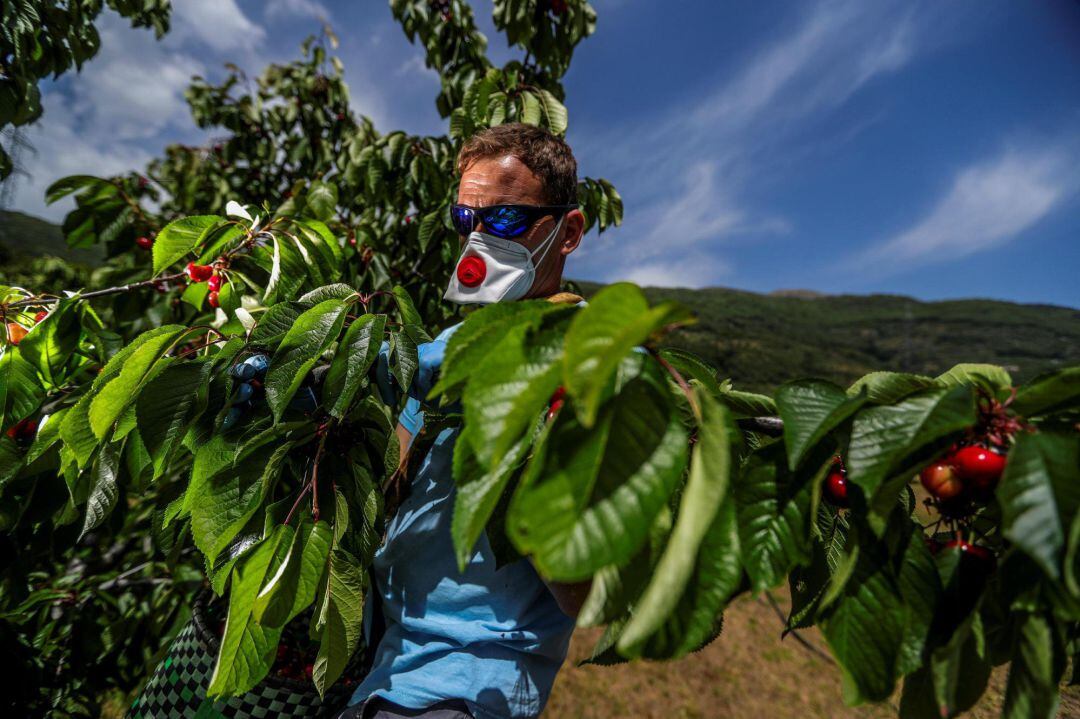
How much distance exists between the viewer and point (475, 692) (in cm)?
90

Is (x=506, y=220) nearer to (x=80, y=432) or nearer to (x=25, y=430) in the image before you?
(x=80, y=432)

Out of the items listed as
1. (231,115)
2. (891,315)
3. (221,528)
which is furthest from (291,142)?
(891,315)

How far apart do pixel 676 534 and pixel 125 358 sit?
3.05ft

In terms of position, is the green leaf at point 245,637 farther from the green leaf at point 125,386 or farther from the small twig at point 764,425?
the small twig at point 764,425

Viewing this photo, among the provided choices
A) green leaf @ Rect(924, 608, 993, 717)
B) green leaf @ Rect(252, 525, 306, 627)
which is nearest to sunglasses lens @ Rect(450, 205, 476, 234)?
green leaf @ Rect(252, 525, 306, 627)

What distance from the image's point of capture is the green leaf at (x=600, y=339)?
357 millimetres

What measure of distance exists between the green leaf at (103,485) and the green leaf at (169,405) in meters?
0.18

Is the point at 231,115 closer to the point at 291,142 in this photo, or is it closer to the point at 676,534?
the point at 291,142

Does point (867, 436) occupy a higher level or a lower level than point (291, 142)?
lower

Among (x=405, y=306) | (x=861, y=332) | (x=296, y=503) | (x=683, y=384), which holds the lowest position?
(x=296, y=503)

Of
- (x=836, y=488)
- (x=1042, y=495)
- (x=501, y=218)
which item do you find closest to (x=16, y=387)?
(x=501, y=218)

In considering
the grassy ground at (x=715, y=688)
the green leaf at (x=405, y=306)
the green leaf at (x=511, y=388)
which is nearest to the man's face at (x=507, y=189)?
the green leaf at (x=405, y=306)

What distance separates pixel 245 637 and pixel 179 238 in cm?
90

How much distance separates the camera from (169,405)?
768mm
